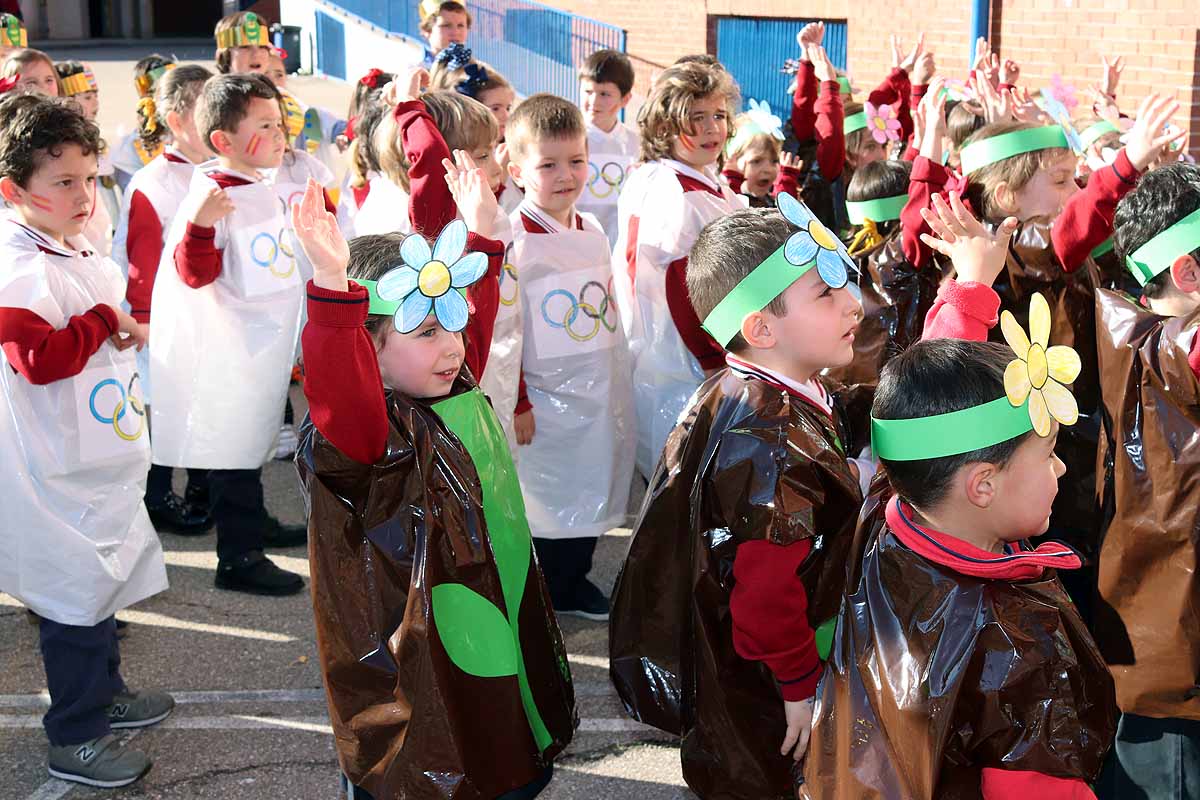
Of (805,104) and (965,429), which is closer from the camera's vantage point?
(965,429)

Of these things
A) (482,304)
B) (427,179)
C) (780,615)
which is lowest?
(780,615)

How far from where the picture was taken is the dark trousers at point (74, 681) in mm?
3592

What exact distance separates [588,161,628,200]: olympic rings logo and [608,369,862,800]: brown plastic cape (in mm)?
4158

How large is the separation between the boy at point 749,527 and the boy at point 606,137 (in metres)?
3.96

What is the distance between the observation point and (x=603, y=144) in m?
7.00

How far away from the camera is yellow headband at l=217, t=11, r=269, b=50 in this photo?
697 cm

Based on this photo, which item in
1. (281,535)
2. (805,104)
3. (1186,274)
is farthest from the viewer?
(805,104)

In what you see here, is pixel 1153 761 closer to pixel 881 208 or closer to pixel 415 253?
pixel 415 253

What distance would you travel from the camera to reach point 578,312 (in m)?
4.50

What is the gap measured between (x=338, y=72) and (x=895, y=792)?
22.1m

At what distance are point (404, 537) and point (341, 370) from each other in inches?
15.5

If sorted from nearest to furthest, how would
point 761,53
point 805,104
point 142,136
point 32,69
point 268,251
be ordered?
point 268,251, point 805,104, point 32,69, point 142,136, point 761,53

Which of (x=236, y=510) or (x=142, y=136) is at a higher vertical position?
(x=142, y=136)

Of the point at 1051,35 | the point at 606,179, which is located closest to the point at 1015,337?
the point at 606,179
